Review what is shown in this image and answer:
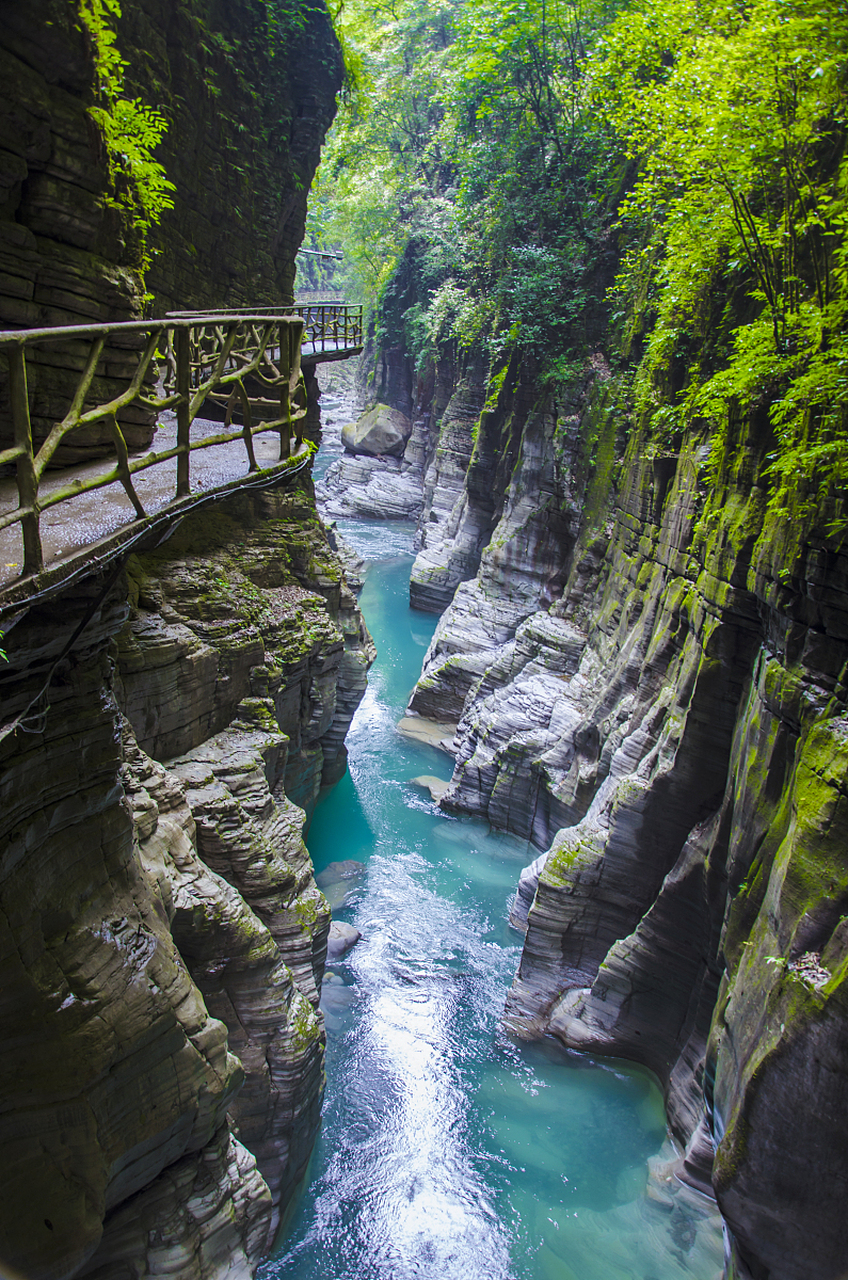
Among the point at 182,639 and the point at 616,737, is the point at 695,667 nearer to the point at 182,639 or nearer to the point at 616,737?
the point at 616,737

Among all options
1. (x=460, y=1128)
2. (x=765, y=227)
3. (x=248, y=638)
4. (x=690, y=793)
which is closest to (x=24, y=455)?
(x=248, y=638)

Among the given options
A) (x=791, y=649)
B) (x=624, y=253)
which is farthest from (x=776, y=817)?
(x=624, y=253)

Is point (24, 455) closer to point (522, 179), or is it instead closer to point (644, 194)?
point (644, 194)

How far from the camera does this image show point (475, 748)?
15.0 m

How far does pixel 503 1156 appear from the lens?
8703mm

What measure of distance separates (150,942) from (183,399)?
3746mm

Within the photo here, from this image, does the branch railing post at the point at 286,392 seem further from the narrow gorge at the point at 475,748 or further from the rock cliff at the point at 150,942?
the rock cliff at the point at 150,942

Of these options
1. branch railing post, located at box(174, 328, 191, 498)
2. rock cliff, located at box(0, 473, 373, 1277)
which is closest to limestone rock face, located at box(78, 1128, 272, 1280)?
rock cliff, located at box(0, 473, 373, 1277)

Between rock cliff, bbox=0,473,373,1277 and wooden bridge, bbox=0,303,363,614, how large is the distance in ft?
1.86

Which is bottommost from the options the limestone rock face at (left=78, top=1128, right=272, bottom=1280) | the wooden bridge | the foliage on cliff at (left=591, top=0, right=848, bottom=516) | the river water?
the river water

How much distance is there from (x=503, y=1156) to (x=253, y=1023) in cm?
397

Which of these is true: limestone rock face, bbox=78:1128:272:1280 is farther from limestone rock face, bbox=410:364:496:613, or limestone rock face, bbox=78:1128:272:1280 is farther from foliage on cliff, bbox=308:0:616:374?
limestone rock face, bbox=410:364:496:613

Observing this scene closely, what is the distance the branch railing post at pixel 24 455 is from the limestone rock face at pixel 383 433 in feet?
112

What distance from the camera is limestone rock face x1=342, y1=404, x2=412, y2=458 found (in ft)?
117
